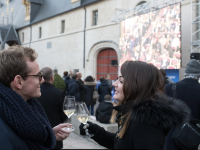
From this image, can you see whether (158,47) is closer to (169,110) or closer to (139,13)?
(139,13)

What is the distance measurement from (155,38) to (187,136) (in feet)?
32.4

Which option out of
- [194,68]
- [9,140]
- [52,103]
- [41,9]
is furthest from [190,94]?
[41,9]

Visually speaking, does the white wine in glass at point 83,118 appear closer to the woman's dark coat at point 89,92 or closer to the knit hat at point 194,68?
the knit hat at point 194,68

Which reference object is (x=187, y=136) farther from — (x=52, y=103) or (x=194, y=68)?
(x=52, y=103)

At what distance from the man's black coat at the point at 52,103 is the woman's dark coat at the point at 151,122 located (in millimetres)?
2058

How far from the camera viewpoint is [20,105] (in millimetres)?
1460

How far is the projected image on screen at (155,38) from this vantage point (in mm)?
11008

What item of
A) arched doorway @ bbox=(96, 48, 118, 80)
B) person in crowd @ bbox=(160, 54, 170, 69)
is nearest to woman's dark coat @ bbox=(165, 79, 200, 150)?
person in crowd @ bbox=(160, 54, 170, 69)

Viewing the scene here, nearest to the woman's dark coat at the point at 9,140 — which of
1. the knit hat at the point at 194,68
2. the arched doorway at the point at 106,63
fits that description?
the knit hat at the point at 194,68

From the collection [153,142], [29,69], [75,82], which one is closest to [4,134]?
[29,69]

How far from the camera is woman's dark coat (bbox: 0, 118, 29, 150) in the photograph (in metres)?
1.28

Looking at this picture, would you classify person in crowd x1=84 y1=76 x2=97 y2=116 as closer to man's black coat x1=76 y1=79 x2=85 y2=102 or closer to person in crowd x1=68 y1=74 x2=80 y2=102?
man's black coat x1=76 y1=79 x2=85 y2=102

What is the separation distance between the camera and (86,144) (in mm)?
5387

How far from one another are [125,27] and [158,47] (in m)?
3.34
